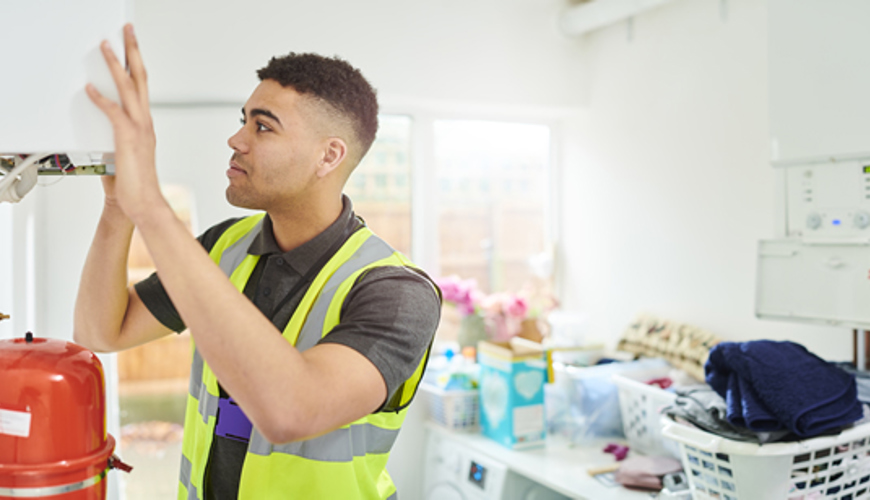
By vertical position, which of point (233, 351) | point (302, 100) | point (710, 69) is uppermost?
point (710, 69)

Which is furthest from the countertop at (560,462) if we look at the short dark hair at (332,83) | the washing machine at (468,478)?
the short dark hair at (332,83)

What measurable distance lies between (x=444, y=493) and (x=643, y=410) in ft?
2.48

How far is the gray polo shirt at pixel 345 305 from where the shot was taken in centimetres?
92

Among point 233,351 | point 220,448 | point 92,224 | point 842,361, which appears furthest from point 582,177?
→ point 233,351

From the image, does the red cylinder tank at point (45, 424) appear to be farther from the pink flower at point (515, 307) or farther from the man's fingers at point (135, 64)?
the pink flower at point (515, 307)

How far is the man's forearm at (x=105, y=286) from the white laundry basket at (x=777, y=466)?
119 cm

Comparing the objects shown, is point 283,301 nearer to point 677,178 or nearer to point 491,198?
point 677,178

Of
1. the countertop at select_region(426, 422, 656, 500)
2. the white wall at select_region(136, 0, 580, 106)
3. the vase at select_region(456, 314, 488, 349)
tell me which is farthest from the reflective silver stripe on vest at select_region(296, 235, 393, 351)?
the vase at select_region(456, 314, 488, 349)

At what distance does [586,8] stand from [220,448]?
222 cm

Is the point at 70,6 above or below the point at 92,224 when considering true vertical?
above

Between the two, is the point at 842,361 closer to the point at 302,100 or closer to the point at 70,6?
the point at 302,100

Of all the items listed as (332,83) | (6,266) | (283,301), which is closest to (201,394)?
(283,301)

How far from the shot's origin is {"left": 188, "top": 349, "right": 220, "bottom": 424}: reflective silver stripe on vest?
112cm

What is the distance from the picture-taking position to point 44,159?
916mm
